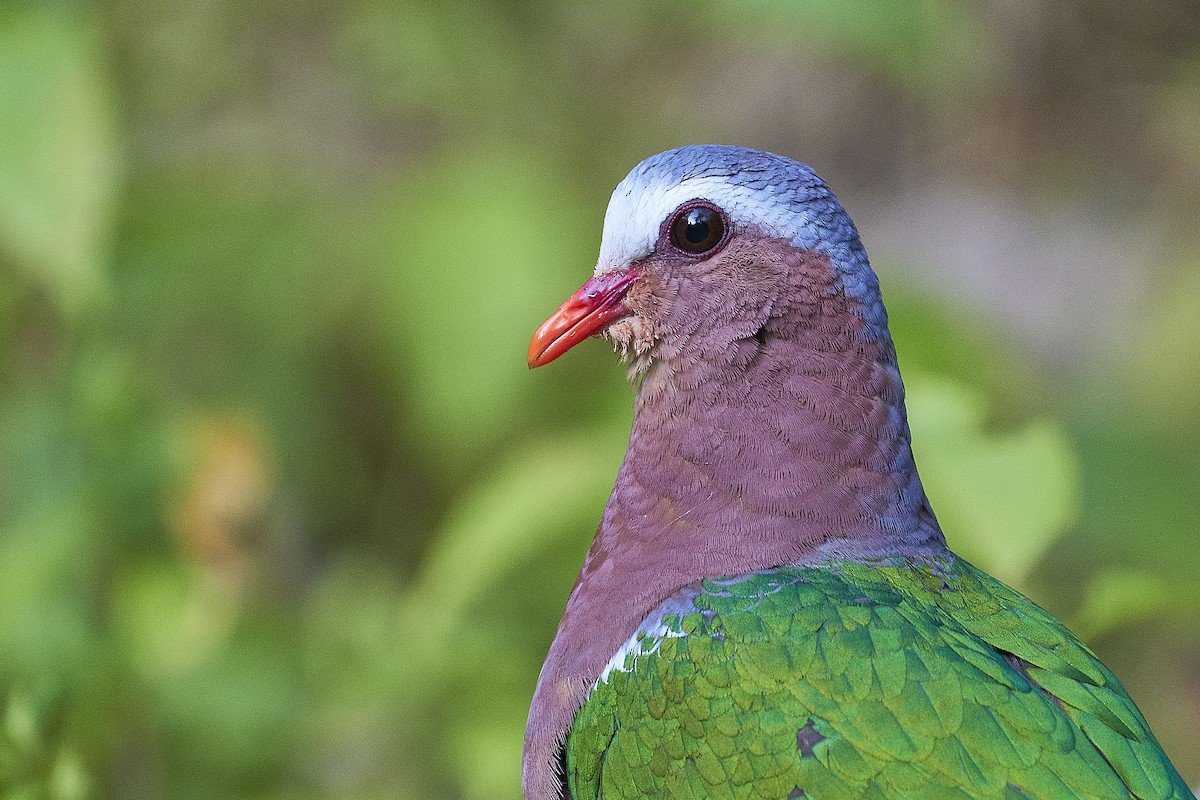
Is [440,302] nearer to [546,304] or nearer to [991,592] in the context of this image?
[546,304]

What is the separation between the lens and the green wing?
74.1 inches

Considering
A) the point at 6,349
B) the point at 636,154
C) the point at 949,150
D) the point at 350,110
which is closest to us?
the point at 6,349

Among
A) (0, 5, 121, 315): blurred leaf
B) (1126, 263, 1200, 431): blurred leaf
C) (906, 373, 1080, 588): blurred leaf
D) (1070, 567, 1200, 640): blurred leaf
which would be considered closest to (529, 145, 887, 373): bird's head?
(906, 373, 1080, 588): blurred leaf

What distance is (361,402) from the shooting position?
16.4ft

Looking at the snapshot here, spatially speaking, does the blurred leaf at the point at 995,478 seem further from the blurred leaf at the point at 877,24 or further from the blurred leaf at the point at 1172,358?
the blurred leaf at the point at 1172,358

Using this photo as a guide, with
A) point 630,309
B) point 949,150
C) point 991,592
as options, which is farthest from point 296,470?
point 949,150

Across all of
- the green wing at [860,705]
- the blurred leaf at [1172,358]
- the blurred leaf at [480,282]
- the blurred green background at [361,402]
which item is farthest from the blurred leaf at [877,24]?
the blurred leaf at [1172,358]

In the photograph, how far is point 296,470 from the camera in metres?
4.94

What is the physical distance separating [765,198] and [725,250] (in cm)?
12

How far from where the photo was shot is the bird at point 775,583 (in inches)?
75.5

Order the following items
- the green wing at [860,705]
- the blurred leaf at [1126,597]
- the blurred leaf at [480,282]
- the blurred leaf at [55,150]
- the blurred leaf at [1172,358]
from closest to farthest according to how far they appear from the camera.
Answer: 1. the green wing at [860,705]
2. the blurred leaf at [1126,597]
3. the blurred leaf at [55,150]
4. the blurred leaf at [480,282]
5. the blurred leaf at [1172,358]

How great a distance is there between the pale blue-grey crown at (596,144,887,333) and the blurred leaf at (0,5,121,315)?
1318 mm

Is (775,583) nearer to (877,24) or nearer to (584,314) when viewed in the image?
(584,314)

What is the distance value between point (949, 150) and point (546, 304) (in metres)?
4.34
